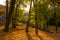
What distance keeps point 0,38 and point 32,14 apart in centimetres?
571

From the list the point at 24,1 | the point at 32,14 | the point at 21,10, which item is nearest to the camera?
the point at 32,14

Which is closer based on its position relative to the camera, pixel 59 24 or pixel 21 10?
pixel 21 10

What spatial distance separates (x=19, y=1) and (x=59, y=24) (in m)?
17.6

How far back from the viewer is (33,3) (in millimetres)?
15773

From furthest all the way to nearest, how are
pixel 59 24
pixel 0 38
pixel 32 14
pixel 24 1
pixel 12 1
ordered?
pixel 59 24 → pixel 24 1 → pixel 32 14 → pixel 12 1 → pixel 0 38

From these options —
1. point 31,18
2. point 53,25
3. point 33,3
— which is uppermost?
point 33,3

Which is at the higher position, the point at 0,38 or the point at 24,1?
the point at 24,1

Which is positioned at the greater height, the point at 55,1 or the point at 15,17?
the point at 55,1

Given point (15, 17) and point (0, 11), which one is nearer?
point (15, 17)

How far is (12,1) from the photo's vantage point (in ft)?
49.2

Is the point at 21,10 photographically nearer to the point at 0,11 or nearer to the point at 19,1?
the point at 19,1

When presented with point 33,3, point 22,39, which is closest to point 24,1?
point 33,3

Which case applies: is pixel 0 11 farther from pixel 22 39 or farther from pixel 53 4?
pixel 22 39

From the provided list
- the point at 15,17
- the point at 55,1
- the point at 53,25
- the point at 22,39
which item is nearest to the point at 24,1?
the point at 15,17
